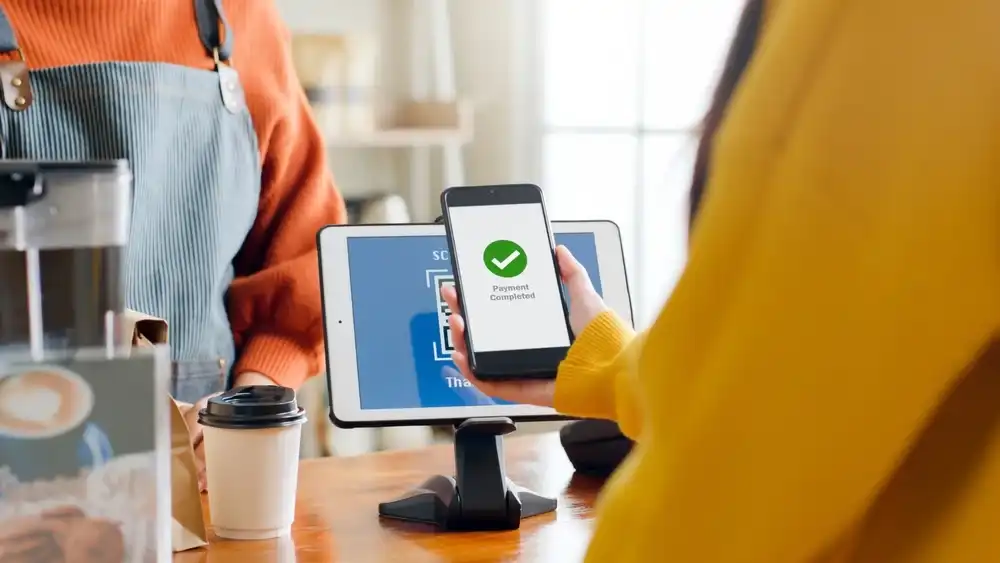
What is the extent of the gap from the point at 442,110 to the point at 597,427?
1.63m

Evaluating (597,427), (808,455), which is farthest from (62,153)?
(808,455)

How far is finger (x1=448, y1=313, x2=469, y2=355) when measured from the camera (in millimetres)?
1029

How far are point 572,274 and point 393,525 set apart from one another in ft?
0.87

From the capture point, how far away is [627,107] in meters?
2.53

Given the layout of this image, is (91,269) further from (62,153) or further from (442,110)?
(442,110)

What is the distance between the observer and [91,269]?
655 mm

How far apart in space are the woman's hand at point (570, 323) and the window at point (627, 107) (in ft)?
4.10

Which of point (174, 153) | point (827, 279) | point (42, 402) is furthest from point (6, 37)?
point (827, 279)

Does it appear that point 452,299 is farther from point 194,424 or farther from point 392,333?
point 194,424

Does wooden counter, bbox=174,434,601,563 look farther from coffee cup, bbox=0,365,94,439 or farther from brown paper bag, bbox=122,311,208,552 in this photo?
coffee cup, bbox=0,365,94,439

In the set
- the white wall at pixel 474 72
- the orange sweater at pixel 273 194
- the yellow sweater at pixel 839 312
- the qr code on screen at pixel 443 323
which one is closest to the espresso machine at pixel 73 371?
the yellow sweater at pixel 839 312

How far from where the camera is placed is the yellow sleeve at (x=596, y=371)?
33.6 inches

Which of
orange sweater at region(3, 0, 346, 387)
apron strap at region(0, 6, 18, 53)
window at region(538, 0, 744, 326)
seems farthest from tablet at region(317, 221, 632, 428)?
window at region(538, 0, 744, 326)

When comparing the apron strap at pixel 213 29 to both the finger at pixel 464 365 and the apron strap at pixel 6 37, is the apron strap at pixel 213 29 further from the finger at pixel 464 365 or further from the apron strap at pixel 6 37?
the finger at pixel 464 365
